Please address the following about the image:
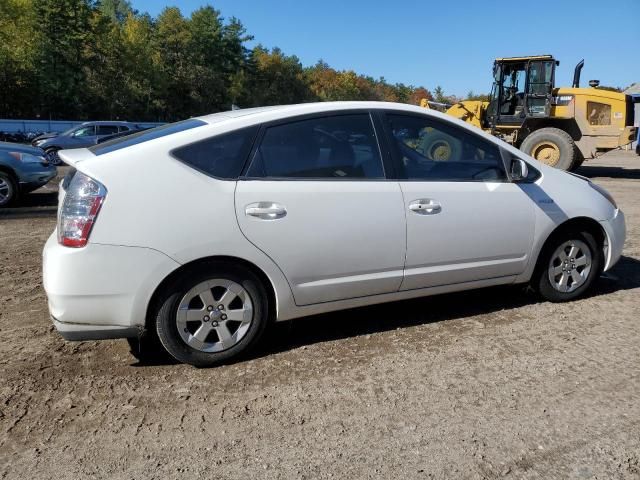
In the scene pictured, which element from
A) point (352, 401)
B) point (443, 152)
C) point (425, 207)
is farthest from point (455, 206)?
point (352, 401)

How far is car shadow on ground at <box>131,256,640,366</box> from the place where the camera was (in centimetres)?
384

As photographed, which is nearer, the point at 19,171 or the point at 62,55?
the point at 19,171

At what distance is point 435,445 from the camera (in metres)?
2.60

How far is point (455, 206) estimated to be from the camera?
385 centimetres

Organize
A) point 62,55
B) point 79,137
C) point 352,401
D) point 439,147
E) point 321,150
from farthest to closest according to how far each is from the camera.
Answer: point 62,55
point 79,137
point 439,147
point 321,150
point 352,401

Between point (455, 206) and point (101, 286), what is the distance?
2.46 meters

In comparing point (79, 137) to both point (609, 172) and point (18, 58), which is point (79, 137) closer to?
point (609, 172)

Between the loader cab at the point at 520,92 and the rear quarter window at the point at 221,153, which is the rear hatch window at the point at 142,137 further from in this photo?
the loader cab at the point at 520,92

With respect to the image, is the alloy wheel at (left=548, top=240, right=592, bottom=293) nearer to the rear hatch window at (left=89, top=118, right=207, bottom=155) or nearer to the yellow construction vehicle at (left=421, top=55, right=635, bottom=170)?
the rear hatch window at (left=89, top=118, right=207, bottom=155)

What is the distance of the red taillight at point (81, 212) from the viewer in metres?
2.99

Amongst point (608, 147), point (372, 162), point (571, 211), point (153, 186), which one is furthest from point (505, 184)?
point (608, 147)

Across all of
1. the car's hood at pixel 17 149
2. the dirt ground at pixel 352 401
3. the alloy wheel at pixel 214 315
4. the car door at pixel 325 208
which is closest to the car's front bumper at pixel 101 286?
the alloy wheel at pixel 214 315

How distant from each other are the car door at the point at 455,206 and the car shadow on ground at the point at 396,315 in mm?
414

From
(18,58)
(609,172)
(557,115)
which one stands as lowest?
(609,172)
